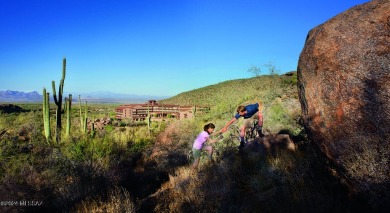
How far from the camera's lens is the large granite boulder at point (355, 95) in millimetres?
4141

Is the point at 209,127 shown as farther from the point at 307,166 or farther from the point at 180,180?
the point at 307,166

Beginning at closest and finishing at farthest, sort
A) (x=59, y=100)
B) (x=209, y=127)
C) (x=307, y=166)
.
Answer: (x=307, y=166), (x=209, y=127), (x=59, y=100)

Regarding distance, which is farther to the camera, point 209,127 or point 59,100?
point 59,100

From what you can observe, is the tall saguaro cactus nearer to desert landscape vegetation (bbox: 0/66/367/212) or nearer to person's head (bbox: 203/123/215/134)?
desert landscape vegetation (bbox: 0/66/367/212)

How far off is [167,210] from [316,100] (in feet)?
12.3

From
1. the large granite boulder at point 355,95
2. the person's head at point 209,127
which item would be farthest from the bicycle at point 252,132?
the large granite boulder at point 355,95

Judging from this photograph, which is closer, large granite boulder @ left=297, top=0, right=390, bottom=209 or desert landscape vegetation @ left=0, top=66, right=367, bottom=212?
large granite boulder @ left=297, top=0, right=390, bottom=209

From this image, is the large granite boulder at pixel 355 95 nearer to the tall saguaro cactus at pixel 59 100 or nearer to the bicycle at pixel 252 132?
the bicycle at pixel 252 132

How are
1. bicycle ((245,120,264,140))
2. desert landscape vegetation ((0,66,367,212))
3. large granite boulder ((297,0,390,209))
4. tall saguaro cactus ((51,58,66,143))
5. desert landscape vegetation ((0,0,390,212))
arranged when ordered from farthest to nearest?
tall saguaro cactus ((51,58,66,143)) < bicycle ((245,120,264,140)) < desert landscape vegetation ((0,66,367,212)) < desert landscape vegetation ((0,0,390,212)) < large granite boulder ((297,0,390,209))

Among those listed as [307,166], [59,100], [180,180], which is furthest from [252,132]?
[59,100]

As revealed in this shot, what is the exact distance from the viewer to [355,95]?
14.7 ft

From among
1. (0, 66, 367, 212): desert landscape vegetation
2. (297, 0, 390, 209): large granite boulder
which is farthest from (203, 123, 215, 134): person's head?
(297, 0, 390, 209): large granite boulder

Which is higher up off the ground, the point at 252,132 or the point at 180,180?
the point at 252,132

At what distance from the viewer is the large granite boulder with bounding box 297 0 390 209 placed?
4.14 metres
